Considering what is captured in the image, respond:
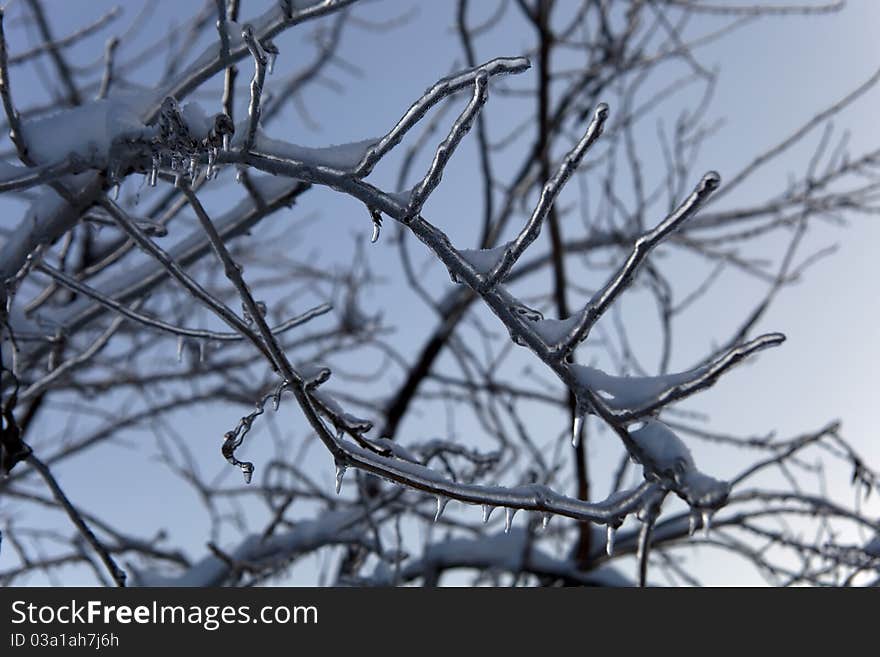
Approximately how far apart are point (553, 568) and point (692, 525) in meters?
2.28

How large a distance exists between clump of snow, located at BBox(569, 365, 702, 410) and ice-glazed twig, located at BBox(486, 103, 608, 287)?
142mm

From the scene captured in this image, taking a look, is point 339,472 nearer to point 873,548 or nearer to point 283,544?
point 873,548

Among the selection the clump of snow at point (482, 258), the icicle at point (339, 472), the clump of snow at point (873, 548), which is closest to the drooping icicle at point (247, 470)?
the icicle at point (339, 472)

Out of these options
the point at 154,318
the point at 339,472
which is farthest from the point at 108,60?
the point at 339,472

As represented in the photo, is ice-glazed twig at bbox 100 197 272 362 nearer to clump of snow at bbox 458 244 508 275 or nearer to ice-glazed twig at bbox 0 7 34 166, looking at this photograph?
ice-glazed twig at bbox 0 7 34 166

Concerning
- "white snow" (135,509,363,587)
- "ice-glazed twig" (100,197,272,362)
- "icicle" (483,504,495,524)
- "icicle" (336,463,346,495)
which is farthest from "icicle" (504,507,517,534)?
"white snow" (135,509,363,587)

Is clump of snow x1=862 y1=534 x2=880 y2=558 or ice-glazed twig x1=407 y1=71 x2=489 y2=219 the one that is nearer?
ice-glazed twig x1=407 y1=71 x2=489 y2=219

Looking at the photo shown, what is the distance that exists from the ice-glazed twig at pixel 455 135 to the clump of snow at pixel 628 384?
10.6 inches

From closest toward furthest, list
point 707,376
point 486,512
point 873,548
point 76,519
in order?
point 707,376, point 486,512, point 76,519, point 873,548

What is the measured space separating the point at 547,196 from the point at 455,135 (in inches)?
4.8

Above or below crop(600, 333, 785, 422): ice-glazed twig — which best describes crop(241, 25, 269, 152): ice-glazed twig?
above

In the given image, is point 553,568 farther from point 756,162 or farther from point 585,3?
point 585,3

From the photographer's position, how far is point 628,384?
921 mm

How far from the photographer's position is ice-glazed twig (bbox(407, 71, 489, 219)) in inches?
34.2
